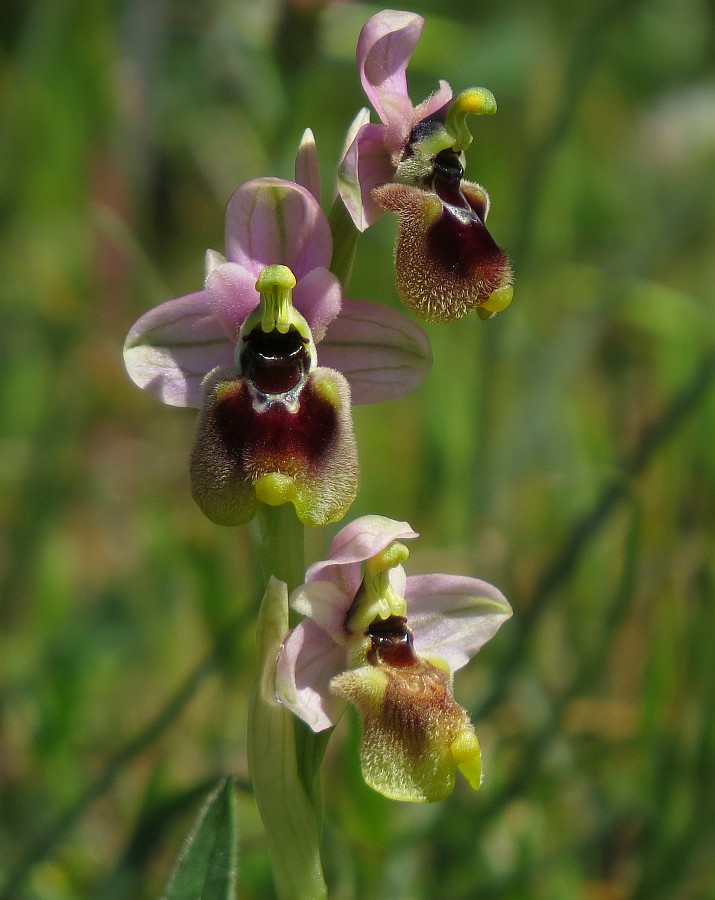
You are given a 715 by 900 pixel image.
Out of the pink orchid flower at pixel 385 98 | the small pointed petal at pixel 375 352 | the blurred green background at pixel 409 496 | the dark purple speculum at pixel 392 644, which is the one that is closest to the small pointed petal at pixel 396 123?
the pink orchid flower at pixel 385 98

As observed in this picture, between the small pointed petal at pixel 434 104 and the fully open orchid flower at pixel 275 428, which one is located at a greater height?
the small pointed petal at pixel 434 104

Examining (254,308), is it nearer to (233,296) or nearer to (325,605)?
(233,296)

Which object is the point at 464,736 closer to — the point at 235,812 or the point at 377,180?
the point at 235,812

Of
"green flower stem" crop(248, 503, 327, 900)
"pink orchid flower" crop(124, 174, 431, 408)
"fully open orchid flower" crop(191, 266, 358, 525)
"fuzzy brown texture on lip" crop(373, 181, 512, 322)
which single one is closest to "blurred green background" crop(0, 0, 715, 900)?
"green flower stem" crop(248, 503, 327, 900)

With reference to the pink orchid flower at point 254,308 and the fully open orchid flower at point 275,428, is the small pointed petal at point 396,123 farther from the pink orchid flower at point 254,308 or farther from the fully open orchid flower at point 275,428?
the fully open orchid flower at point 275,428

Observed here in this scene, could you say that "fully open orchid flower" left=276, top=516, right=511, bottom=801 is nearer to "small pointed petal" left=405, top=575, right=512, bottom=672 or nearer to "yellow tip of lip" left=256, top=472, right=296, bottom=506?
"small pointed petal" left=405, top=575, right=512, bottom=672

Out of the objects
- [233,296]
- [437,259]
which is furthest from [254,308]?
[437,259]

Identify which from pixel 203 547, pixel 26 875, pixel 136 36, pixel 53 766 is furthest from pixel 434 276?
pixel 136 36
